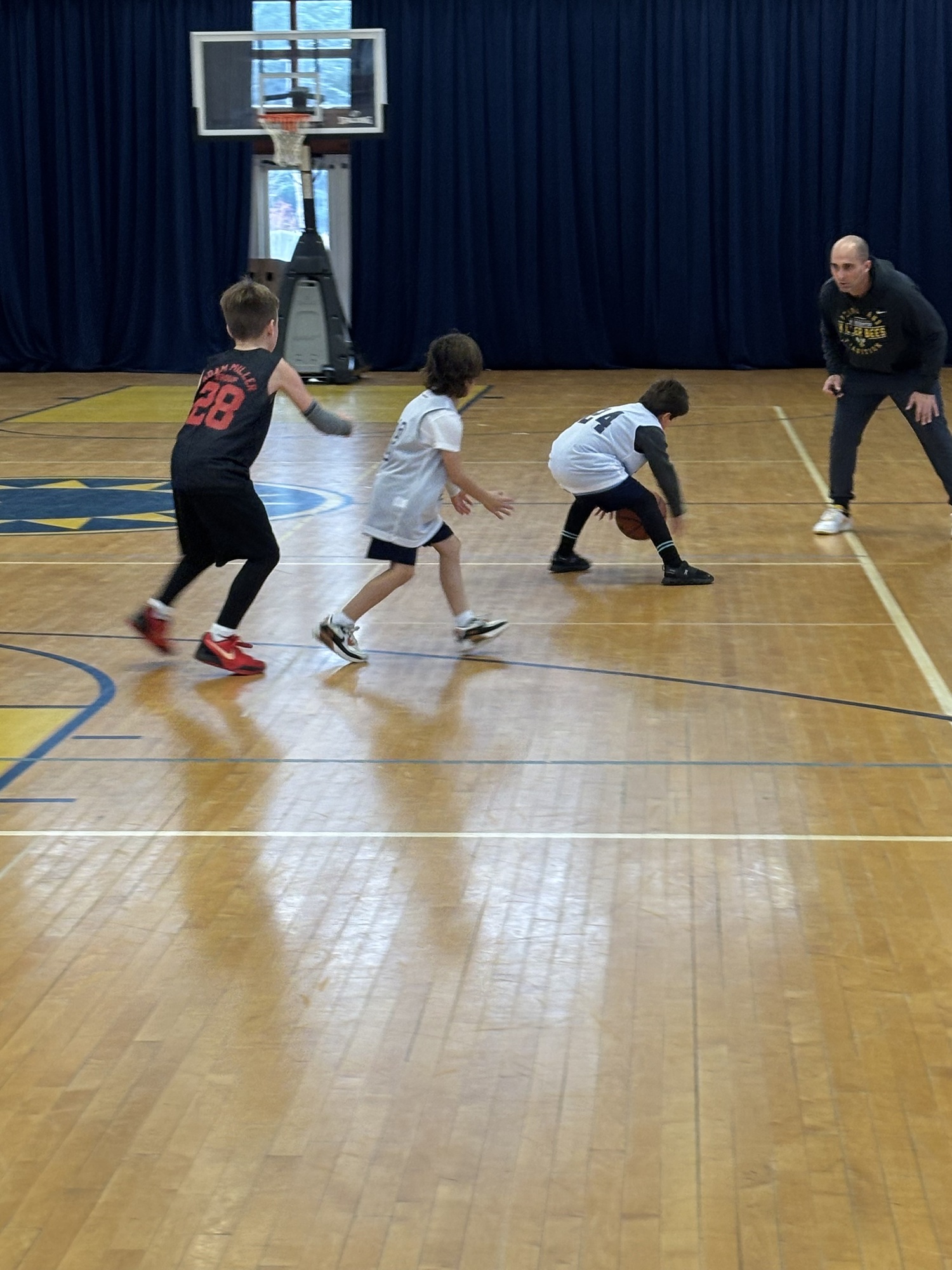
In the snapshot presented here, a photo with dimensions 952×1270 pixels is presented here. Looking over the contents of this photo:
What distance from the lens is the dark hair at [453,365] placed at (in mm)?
4578

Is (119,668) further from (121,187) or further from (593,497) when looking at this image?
(121,187)

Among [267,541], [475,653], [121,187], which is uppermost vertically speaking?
[121,187]

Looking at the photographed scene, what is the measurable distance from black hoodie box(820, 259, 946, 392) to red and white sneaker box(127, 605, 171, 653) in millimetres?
2817

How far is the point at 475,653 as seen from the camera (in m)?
4.86

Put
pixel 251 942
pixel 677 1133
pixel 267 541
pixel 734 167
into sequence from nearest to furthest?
pixel 677 1133 → pixel 251 942 → pixel 267 541 → pixel 734 167

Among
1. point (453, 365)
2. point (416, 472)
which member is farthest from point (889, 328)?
point (416, 472)

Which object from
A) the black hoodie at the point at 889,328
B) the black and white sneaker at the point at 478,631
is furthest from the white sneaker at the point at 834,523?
the black and white sneaker at the point at 478,631

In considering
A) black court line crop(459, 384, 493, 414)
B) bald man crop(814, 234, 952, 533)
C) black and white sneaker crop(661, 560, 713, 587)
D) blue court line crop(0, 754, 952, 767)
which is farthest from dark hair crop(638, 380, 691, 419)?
black court line crop(459, 384, 493, 414)

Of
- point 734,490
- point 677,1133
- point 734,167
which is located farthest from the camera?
point 734,167

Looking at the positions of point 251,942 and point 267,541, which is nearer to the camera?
point 251,942

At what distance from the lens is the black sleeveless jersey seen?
176 inches

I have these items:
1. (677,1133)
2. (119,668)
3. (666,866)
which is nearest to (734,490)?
(119,668)

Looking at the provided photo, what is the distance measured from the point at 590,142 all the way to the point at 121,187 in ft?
13.9

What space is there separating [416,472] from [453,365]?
316mm
